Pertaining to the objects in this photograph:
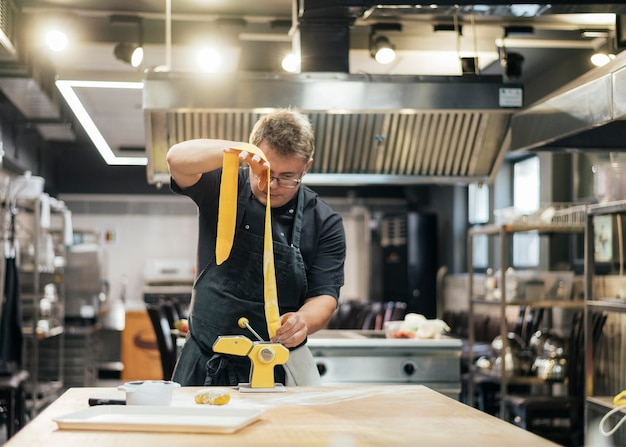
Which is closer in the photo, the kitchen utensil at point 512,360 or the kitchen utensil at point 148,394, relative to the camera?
the kitchen utensil at point 148,394

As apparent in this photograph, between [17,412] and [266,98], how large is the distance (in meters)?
3.36

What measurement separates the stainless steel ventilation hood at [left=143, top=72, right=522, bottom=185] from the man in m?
1.23

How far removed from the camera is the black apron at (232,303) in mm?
2607

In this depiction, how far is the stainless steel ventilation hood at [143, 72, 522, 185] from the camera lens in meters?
3.97

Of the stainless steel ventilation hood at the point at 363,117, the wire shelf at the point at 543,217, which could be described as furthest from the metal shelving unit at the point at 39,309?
the wire shelf at the point at 543,217

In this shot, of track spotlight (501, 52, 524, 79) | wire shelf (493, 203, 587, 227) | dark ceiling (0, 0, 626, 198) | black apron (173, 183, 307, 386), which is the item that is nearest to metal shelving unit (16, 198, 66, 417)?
dark ceiling (0, 0, 626, 198)

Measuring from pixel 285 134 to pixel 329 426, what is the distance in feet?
3.50

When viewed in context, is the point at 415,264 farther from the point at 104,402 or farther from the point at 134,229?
the point at 104,402

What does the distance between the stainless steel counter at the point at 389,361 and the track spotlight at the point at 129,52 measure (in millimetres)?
2606

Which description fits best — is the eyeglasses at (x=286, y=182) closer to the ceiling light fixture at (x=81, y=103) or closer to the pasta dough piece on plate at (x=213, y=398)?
the pasta dough piece on plate at (x=213, y=398)

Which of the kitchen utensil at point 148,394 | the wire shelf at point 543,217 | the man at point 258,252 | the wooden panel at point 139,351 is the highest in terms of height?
the wire shelf at point 543,217

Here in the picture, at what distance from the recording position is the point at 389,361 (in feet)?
13.9

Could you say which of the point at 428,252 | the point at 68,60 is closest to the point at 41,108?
the point at 68,60

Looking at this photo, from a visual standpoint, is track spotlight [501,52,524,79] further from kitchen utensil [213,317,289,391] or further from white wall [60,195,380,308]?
white wall [60,195,380,308]
